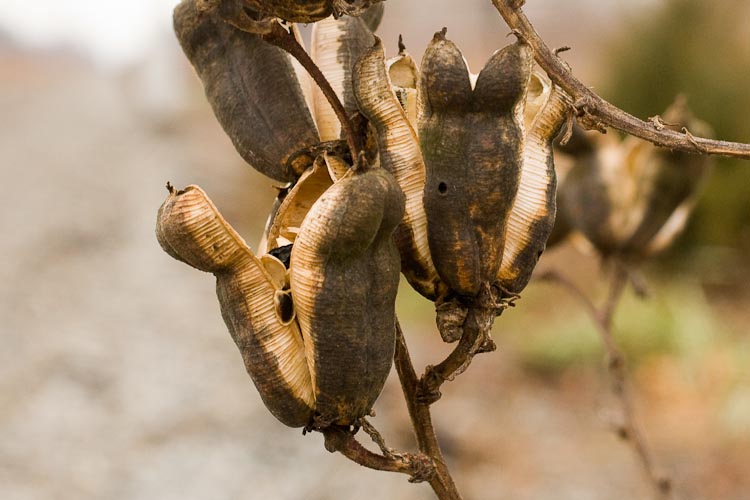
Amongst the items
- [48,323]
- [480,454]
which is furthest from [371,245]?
[48,323]

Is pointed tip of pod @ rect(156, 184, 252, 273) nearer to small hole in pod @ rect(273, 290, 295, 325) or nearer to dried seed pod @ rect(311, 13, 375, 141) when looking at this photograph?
small hole in pod @ rect(273, 290, 295, 325)

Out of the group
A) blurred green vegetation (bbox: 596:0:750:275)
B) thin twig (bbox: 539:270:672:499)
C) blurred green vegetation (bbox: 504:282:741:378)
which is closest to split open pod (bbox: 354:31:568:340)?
thin twig (bbox: 539:270:672:499)

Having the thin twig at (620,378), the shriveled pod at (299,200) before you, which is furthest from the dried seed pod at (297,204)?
the thin twig at (620,378)

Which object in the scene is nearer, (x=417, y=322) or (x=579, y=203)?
(x=579, y=203)

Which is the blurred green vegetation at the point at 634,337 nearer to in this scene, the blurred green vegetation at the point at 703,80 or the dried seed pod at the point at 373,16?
the blurred green vegetation at the point at 703,80

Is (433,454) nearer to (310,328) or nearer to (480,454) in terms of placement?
(310,328)

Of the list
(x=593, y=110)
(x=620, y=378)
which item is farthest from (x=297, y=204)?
(x=620, y=378)
